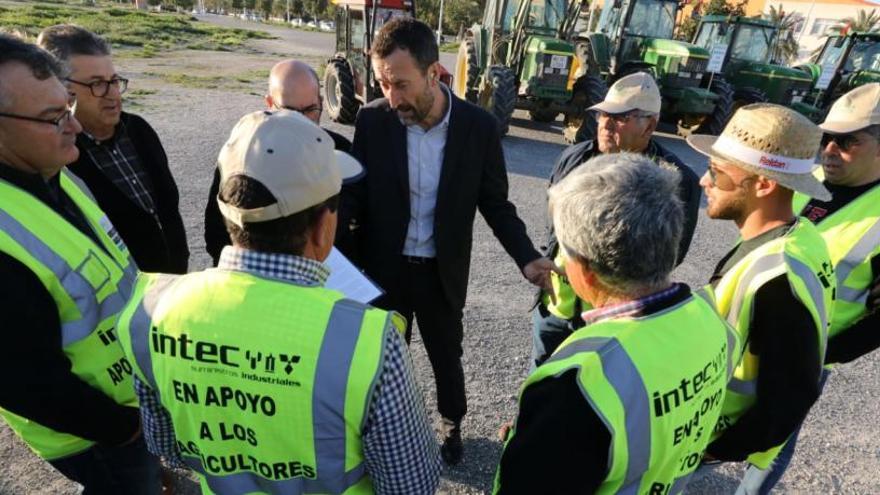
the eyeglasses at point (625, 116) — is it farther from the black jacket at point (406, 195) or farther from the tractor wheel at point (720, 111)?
the tractor wheel at point (720, 111)

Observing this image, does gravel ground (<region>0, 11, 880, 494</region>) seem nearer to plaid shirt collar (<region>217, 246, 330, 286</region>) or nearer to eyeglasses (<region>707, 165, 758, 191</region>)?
eyeglasses (<region>707, 165, 758, 191</region>)

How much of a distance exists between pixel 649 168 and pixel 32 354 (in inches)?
63.2

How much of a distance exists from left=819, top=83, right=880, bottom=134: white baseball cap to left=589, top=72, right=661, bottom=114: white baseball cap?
2.33 ft

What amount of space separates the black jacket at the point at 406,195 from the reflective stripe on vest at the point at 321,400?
1240 millimetres

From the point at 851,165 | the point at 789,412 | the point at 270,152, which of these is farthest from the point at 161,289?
the point at 851,165

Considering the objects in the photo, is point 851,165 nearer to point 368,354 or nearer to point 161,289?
point 368,354

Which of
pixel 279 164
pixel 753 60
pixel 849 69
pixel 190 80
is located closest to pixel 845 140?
pixel 279 164

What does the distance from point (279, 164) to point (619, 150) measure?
2.03 meters

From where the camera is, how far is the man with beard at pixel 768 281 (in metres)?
1.38

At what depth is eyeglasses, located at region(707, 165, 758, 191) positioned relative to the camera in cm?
162

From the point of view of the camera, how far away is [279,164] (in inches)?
40.9

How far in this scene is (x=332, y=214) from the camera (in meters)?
1.19

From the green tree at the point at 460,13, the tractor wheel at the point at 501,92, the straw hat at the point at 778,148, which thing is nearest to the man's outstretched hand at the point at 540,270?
the straw hat at the point at 778,148

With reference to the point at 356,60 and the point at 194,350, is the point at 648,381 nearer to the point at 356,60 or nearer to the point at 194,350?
the point at 194,350
